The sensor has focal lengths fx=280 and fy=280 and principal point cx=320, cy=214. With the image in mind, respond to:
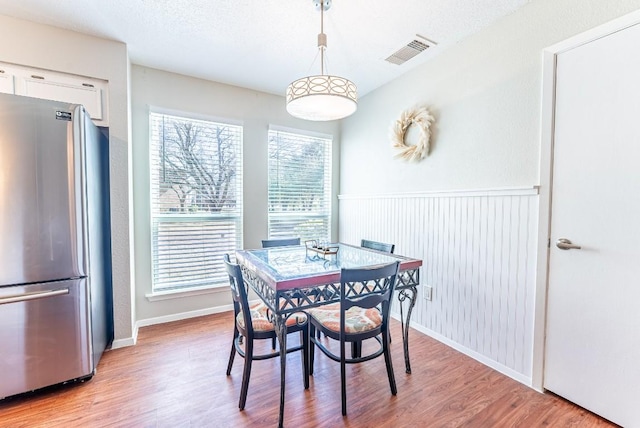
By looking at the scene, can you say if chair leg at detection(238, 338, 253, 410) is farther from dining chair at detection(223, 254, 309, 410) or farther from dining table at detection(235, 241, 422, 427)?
dining table at detection(235, 241, 422, 427)

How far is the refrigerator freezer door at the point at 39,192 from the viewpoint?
1656 mm

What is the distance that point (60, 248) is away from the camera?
5.91 feet

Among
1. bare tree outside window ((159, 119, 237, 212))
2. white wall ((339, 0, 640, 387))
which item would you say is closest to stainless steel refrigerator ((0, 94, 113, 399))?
bare tree outside window ((159, 119, 237, 212))

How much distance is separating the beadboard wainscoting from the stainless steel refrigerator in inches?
108

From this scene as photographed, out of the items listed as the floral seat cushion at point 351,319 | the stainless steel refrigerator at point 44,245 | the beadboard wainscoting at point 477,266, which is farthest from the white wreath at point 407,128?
the stainless steel refrigerator at point 44,245

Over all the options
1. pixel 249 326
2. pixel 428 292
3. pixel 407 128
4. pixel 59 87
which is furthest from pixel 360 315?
pixel 59 87

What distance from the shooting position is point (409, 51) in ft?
8.29

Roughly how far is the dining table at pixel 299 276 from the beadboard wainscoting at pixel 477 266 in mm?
615

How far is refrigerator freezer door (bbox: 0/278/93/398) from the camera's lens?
67.1 inches

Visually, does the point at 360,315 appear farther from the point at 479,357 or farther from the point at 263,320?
the point at 479,357

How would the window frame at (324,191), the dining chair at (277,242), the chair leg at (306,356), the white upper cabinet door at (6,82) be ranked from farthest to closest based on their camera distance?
the window frame at (324,191) → the dining chair at (277,242) → the white upper cabinet door at (6,82) → the chair leg at (306,356)

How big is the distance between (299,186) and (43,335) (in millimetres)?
2685

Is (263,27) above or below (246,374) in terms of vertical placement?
above

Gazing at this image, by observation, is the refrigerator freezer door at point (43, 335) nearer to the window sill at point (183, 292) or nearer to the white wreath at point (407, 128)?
the window sill at point (183, 292)
